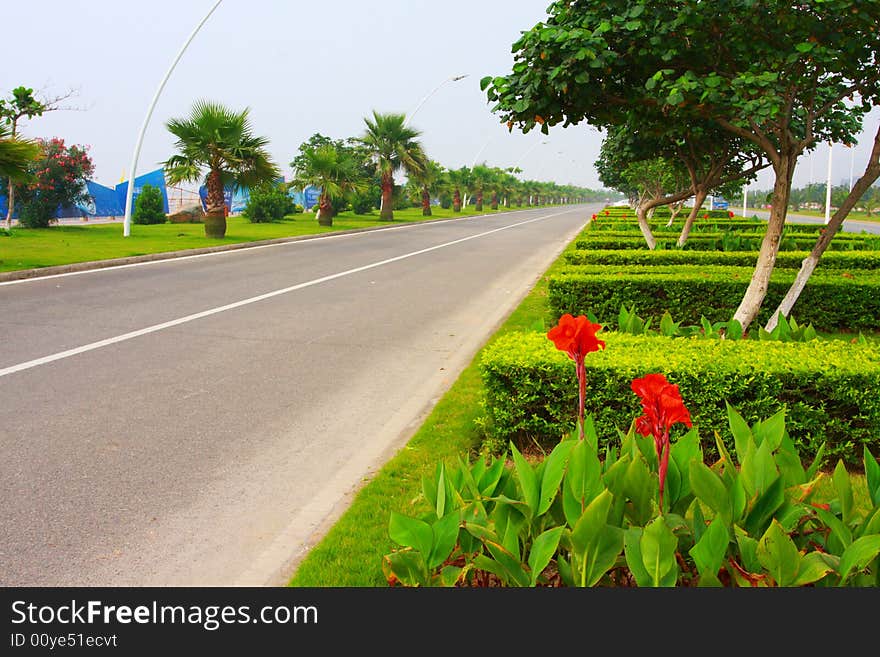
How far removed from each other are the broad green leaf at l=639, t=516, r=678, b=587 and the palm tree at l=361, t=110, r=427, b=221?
40520mm

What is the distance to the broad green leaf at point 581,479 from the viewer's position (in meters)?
2.69

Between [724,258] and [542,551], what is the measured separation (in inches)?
393

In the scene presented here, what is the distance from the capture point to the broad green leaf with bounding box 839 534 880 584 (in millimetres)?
2369

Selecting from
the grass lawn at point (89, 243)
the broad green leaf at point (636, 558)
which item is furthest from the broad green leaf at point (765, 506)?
the grass lawn at point (89, 243)

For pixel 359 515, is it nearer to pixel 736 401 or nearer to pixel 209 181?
pixel 736 401

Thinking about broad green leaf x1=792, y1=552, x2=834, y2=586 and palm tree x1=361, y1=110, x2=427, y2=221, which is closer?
broad green leaf x1=792, y1=552, x2=834, y2=586

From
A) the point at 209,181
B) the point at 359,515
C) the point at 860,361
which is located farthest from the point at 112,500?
the point at 209,181

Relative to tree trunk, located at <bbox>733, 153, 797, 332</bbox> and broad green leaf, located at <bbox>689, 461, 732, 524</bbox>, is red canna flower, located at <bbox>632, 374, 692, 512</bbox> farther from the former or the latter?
tree trunk, located at <bbox>733, 153, 797, 332</bbox>

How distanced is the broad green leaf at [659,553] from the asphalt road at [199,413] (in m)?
1.60

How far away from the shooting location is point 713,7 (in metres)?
6.08

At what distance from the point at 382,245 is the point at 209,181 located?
19.9 feet

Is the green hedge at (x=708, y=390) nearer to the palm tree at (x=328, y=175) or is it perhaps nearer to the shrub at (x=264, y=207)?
the palm tree at (x=328, y=175)

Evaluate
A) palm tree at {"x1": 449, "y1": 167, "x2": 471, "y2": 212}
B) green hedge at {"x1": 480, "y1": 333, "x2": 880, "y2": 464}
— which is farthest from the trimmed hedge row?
palm tree at {"x1": 449, "y1": 167, "x2": 471, "y2": 212}

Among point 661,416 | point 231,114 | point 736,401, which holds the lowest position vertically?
point 736,401
